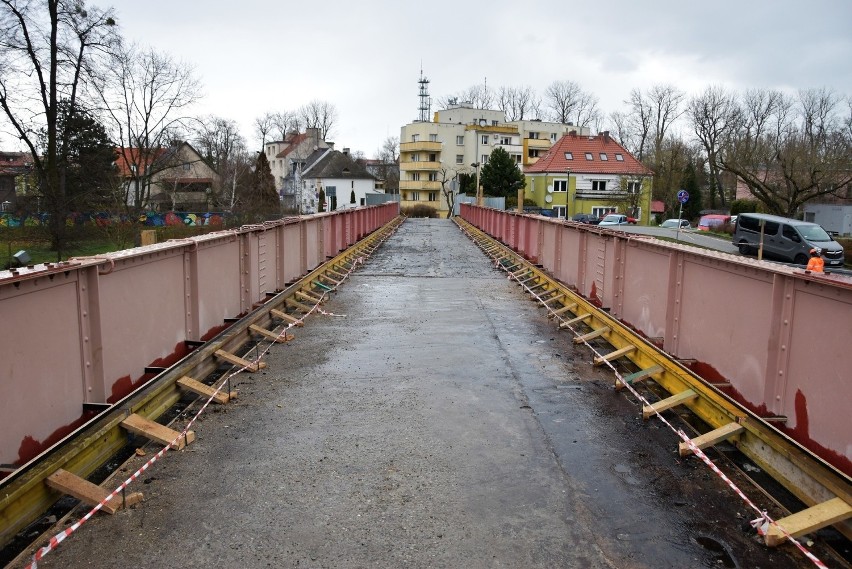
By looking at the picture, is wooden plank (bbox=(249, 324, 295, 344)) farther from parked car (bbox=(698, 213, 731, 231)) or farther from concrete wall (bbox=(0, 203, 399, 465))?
parked car (bbox=(698, 213, 731, 231))

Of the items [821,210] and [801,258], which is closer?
[801,258]

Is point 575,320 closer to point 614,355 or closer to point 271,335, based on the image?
point 614,355

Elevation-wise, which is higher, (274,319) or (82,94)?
(82,94)

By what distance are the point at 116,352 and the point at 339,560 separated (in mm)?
2922

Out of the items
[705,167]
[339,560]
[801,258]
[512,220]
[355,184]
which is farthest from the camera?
[355,184]

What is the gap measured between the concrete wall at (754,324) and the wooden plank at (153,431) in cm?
434

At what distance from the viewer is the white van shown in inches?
1067

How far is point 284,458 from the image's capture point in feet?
16.0

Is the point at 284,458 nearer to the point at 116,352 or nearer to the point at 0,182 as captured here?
the point at 116,352

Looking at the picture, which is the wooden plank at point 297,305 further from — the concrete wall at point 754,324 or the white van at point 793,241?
the white van at point 793,241

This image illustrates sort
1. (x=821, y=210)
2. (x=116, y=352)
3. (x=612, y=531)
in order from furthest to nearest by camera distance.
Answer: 1. (x=821, y=210)
2. (x=116, y=352)
3. (x=612, y=531)

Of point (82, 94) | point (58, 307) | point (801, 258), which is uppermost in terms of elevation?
point (82, 94)

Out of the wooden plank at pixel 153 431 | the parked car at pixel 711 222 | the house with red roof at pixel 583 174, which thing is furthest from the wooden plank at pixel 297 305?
the house with red roof at pixel 583 174

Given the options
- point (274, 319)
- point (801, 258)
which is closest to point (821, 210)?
point (801, 258)
